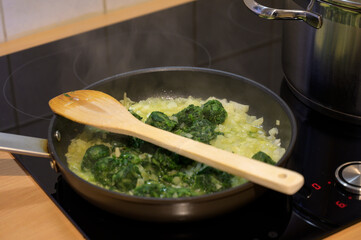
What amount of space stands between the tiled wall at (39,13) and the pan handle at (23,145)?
587mm

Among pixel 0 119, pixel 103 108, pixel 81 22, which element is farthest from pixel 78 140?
pixel 81 22

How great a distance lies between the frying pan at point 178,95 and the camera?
30.7 inches

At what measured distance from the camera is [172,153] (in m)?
0.91

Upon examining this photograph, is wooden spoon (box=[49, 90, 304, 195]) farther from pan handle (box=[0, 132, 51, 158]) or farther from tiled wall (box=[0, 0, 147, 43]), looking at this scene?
tiled wall (box=[0, 0, 147, 43])

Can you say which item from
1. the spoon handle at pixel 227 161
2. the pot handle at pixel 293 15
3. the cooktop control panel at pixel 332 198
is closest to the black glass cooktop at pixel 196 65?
the cooktop control panel at pixel 332 198

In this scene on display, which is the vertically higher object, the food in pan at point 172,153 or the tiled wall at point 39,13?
the tiled wall at point 39,13

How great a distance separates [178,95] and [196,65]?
197mm

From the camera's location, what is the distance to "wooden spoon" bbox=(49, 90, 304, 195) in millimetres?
747

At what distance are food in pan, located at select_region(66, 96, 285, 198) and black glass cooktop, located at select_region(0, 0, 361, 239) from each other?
54mm

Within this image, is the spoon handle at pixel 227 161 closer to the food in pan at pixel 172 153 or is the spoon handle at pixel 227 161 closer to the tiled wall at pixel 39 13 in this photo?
the food in pan at pixel 172 153

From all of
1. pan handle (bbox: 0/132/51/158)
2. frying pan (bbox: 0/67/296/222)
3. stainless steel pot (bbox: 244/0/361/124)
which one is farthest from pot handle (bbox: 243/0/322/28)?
pan handle (bbox: 0/132/51/158)

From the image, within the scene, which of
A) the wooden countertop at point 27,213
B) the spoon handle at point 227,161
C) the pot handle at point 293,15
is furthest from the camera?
the pot handle at point 293,15

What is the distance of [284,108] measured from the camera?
974mm

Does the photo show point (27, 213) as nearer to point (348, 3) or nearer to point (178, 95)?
point (178, 95)
